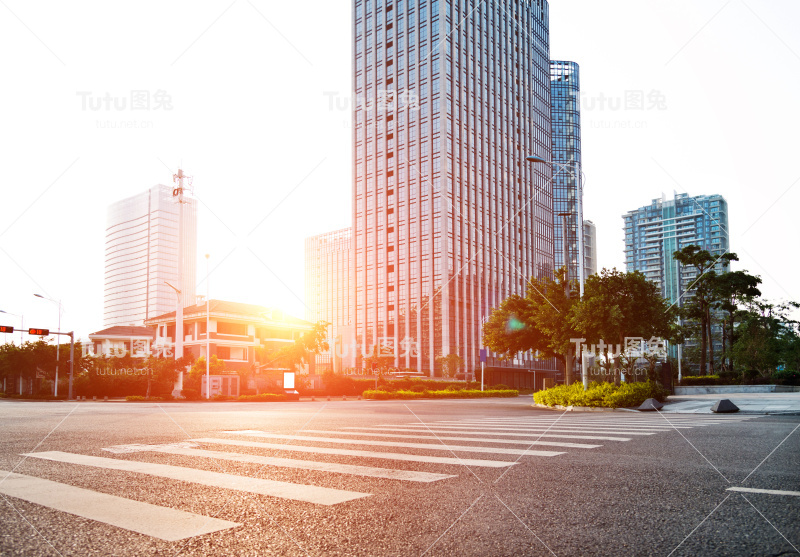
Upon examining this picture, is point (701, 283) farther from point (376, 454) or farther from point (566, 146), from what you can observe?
point (566, 146)

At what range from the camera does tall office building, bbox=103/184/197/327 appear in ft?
319

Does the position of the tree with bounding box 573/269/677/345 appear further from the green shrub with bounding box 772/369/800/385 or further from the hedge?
the green shrub with bounding box 772/369/800/385

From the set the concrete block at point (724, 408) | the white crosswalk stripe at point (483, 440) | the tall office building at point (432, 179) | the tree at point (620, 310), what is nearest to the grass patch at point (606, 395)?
the tree at point (620, 310)

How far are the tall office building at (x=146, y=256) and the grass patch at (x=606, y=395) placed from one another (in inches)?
2949

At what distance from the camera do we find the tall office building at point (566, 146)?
11456 cm

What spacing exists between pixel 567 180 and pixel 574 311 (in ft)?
312

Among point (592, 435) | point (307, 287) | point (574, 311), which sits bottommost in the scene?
point (592, 435)

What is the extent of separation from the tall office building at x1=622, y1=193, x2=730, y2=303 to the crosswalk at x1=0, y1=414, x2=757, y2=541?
46.9 metres

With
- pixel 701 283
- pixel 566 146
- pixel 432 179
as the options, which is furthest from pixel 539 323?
pixel 566 146

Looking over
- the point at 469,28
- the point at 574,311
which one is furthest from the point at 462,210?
the point at 574,311

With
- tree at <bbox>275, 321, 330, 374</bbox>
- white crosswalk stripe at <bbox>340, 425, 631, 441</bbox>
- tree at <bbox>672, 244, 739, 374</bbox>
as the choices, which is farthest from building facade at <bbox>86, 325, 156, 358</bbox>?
white crosswalk stripe at <bbox>340, 425, 631, 441</bbox>

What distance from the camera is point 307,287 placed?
146 metres

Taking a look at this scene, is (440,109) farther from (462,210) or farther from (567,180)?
(567,180)

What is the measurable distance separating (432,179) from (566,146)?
47402 millimetres
